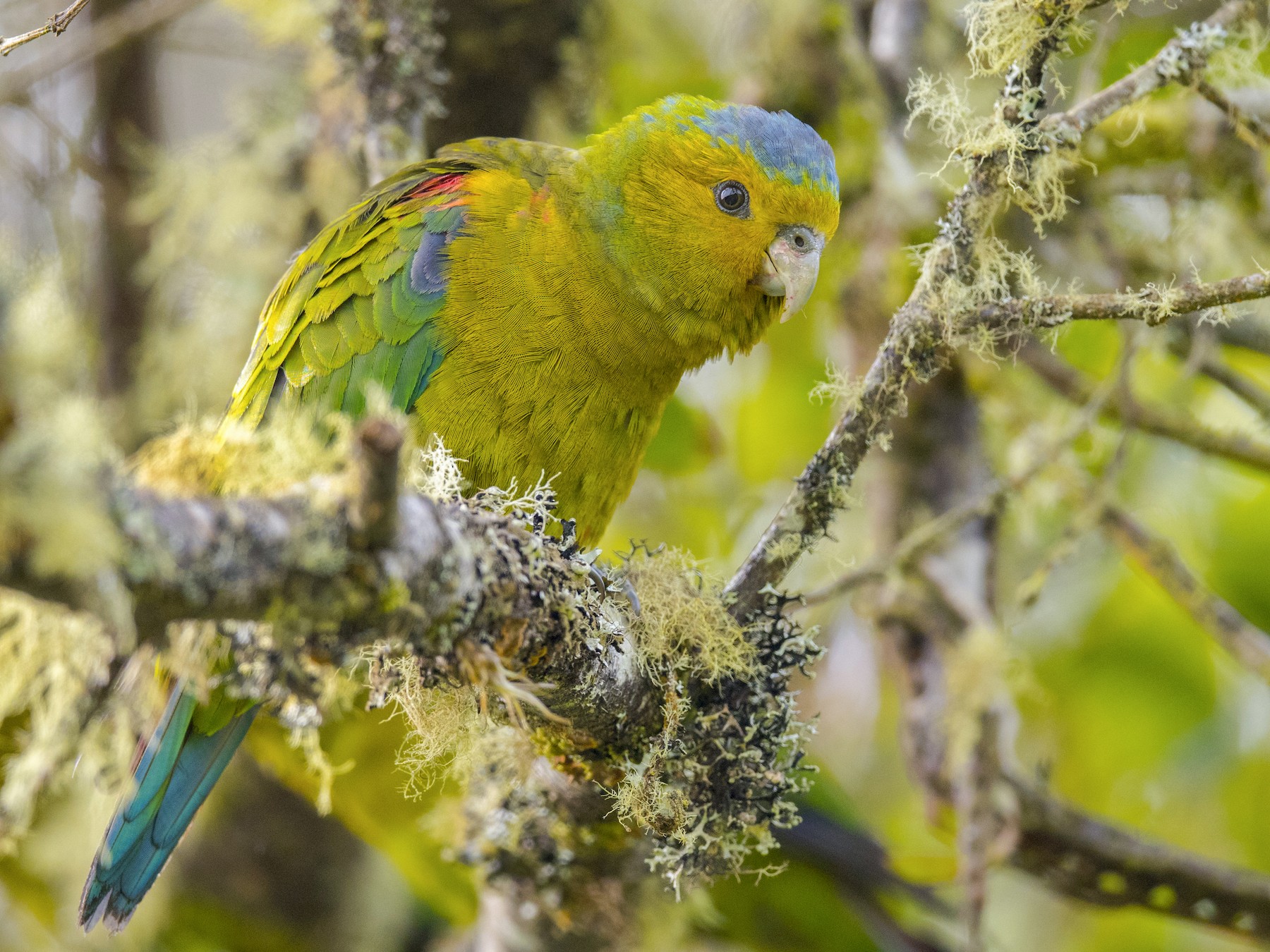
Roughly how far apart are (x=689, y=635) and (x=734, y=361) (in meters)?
→ 2.29

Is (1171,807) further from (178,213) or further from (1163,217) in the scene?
(178,213)

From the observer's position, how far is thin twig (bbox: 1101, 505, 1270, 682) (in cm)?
309

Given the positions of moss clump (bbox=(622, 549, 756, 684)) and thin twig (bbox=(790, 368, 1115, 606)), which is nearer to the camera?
moss clump (bbox=(622, 549, 756, 684))

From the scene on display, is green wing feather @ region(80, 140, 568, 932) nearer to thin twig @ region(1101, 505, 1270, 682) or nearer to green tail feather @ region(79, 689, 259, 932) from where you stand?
green tail feather @ region(79, 689, 259, 932)

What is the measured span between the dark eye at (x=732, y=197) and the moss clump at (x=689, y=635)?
1136 millimetres

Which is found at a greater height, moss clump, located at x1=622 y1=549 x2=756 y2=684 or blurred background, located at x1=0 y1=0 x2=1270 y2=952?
blurred background, located at x1=0 y1=0 x2=1270 y2=952

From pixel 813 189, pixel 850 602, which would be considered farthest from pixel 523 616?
pixel 850 602

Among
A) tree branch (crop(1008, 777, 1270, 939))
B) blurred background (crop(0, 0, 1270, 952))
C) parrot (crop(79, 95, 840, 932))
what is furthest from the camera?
blurred background (crop(0, 0, 1270, 952))

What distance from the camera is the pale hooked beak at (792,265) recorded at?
2.70 meters

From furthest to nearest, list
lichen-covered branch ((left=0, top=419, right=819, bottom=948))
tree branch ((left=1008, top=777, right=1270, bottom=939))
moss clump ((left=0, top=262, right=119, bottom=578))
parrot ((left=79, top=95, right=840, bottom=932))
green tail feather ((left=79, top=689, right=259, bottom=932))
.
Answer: tree branch ((left=1008, top=777, right=1270, bottom=939)), parrot ((left=79, top=95, right=840, bottom=932)), green tail feather ((left=79, top=689, right=259, bottom=932)), lichen-covered branch ((left=0, top=419, right=819, bottom=948)), moss clump ((left=0, top=262, right=119, bottom=578))

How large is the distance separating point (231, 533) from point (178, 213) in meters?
3.35

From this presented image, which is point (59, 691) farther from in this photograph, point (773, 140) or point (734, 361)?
point (734, 361)

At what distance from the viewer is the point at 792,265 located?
2713mm

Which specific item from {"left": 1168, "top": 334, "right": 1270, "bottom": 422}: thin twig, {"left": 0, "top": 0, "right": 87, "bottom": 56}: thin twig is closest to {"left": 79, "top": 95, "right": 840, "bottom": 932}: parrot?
{"left": 0, "top": 0, "right": 87, "bottom": 56}: thin twig
